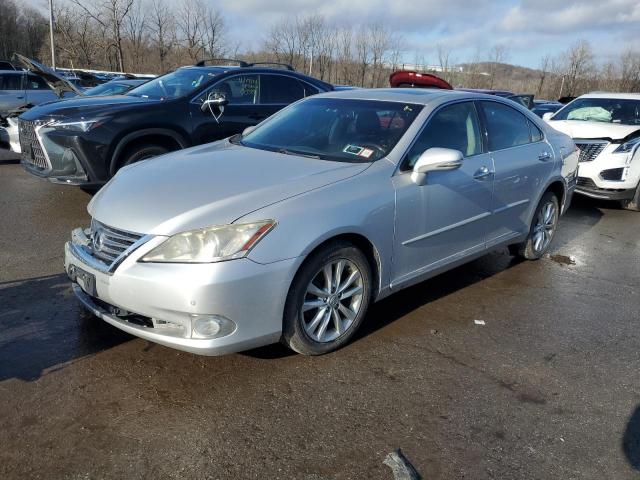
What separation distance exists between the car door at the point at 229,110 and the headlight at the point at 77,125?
3.81 feet

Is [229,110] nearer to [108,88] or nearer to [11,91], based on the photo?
[108,88]

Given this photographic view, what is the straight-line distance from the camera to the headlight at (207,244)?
2.88 m

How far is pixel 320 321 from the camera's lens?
3.37m

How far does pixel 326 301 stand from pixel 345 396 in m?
0.60

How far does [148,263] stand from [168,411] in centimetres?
78

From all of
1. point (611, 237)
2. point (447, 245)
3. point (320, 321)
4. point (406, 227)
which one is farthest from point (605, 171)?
point (320, 321)

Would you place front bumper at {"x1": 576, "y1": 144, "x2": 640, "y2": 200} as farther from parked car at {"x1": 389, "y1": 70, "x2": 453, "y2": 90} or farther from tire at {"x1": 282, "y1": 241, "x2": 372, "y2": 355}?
tire at {"x1": 282, "y1": 241, "x2": 372, "y2": 355}

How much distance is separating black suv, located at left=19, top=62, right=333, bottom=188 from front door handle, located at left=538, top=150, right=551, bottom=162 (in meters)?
3.69

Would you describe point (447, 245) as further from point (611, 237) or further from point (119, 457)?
point (611, 237)

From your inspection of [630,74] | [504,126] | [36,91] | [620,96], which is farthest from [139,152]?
[630,74]

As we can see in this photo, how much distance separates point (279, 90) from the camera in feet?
25.1

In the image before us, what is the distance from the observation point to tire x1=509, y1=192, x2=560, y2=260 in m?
5.41

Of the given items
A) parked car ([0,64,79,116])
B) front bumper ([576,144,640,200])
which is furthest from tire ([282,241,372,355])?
parked car ([0,64,79,116])

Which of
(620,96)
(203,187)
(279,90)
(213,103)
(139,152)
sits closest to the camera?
(203,187)
